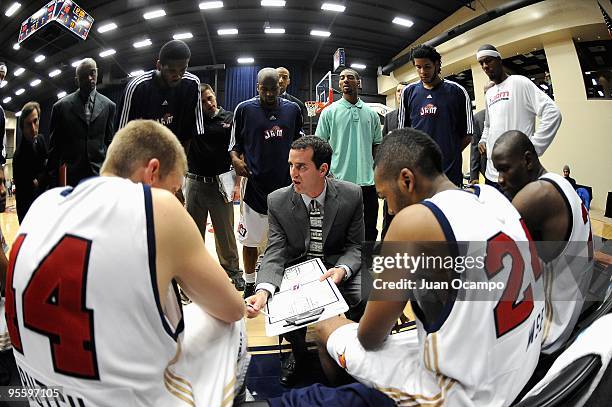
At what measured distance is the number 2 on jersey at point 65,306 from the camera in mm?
632

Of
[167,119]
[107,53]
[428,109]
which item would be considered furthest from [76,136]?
[428,109]

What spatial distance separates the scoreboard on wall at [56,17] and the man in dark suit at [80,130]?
0.63m

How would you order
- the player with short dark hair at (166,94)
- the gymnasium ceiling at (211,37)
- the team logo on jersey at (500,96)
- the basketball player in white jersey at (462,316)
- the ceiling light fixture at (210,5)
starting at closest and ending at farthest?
1. the basketball player in white jersey at (462,316)
2. the player with short dark hair at (166,94)
3. the team logo on jersey at (500,96)
4. the gymnasium ceiling at (211,37)
5. the ceiling light fixture at (210,5)

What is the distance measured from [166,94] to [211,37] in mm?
1182

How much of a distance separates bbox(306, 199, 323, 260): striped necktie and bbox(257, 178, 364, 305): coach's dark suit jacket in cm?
3

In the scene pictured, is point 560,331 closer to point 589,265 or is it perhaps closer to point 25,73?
point 589,265

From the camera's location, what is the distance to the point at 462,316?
0.76 meters

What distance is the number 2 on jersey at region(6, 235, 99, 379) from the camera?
24.9 inches

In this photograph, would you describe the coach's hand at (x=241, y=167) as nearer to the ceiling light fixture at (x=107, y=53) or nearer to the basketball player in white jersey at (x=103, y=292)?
the ceiling light fixture at (x=107, y=53)

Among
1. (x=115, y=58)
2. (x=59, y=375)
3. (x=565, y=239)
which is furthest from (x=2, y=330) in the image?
(x=115, y=58)

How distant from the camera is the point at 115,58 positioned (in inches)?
116

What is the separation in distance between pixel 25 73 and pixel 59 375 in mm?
3401

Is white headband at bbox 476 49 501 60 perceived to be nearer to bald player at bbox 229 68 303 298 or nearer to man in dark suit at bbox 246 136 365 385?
bald player at bbox 229 68 303 298

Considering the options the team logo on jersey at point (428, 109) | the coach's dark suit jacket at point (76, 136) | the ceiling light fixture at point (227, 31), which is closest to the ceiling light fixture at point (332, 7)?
the ceiling light fixture at point (227, 31)
